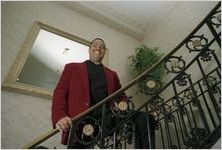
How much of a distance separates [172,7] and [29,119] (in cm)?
382

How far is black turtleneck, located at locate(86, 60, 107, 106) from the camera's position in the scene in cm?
242

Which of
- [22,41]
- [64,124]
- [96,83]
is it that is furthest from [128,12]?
[64,124]

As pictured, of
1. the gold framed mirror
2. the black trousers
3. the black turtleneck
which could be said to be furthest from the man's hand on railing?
the gold framed mirror

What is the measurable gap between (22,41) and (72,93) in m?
2.19

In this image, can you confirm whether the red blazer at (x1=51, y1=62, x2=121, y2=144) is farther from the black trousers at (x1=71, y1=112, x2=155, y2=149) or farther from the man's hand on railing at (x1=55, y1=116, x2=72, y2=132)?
the black trousers at (x1=71, y1=112, x2=155, y2=149)

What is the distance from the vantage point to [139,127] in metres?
2.21

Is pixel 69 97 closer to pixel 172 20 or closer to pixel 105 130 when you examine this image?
pixel 105 130

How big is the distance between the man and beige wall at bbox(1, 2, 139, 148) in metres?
1.40

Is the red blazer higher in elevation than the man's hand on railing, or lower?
higher

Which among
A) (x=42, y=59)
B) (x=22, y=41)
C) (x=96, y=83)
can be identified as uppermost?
(x=22, y=41)

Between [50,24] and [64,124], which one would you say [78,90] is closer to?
[64,124]

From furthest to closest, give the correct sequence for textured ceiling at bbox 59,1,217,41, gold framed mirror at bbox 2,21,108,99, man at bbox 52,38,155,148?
textured ceiling at bbox 59,1,217,41 < gold framed mirror at bbox 2,21,108,99 < man at bbox 52,38,155,148

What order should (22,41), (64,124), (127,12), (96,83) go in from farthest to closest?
(127,12), (22,41), (96,83), (64,124)

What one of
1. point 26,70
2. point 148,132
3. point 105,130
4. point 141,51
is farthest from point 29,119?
point 141,51
